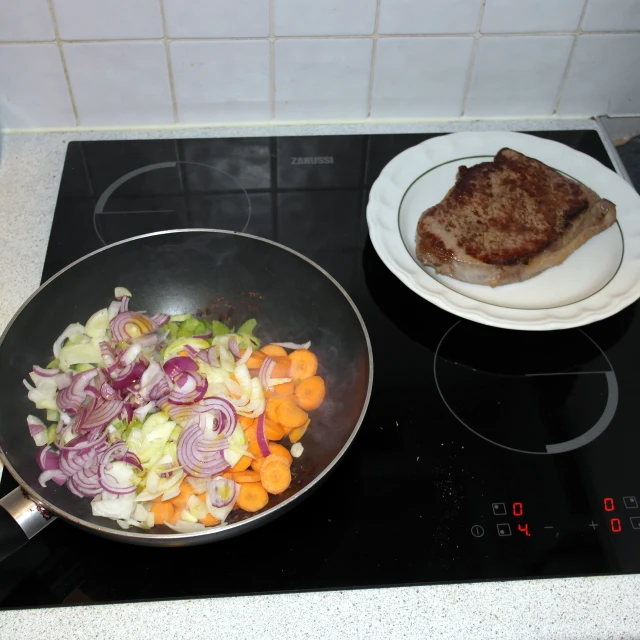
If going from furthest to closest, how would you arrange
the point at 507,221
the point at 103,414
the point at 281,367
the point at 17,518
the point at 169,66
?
the point at 169,66 < the point at 507,221 < the point at 281,367 < the point at 103,414 < the point at 17,518

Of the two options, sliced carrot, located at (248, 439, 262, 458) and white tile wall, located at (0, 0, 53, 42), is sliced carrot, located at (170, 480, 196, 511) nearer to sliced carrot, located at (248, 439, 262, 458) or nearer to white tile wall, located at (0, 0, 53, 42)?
sliced carrot, located at (248, 439, 262, 458)

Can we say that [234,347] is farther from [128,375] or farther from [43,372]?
[43,372]

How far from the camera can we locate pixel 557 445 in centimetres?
87

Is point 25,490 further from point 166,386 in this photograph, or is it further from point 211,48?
point 211,48

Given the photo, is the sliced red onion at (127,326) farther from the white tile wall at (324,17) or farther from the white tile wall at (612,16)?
the white tile wall at (612,16)

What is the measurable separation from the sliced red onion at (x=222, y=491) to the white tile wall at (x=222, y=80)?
732mm

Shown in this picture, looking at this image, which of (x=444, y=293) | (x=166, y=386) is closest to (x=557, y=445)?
(x=444, y=293)

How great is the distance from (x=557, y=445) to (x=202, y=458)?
0.46 m

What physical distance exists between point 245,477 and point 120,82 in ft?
2.49

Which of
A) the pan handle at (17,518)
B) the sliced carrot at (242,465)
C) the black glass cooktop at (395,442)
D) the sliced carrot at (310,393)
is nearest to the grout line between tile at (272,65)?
the black glass cooktop at (395,442)

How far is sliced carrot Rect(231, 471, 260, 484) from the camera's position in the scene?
812 mm

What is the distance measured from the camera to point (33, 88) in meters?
1.18


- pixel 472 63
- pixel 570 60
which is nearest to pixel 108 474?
pixel 472 63

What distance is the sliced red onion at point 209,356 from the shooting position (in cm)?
92
